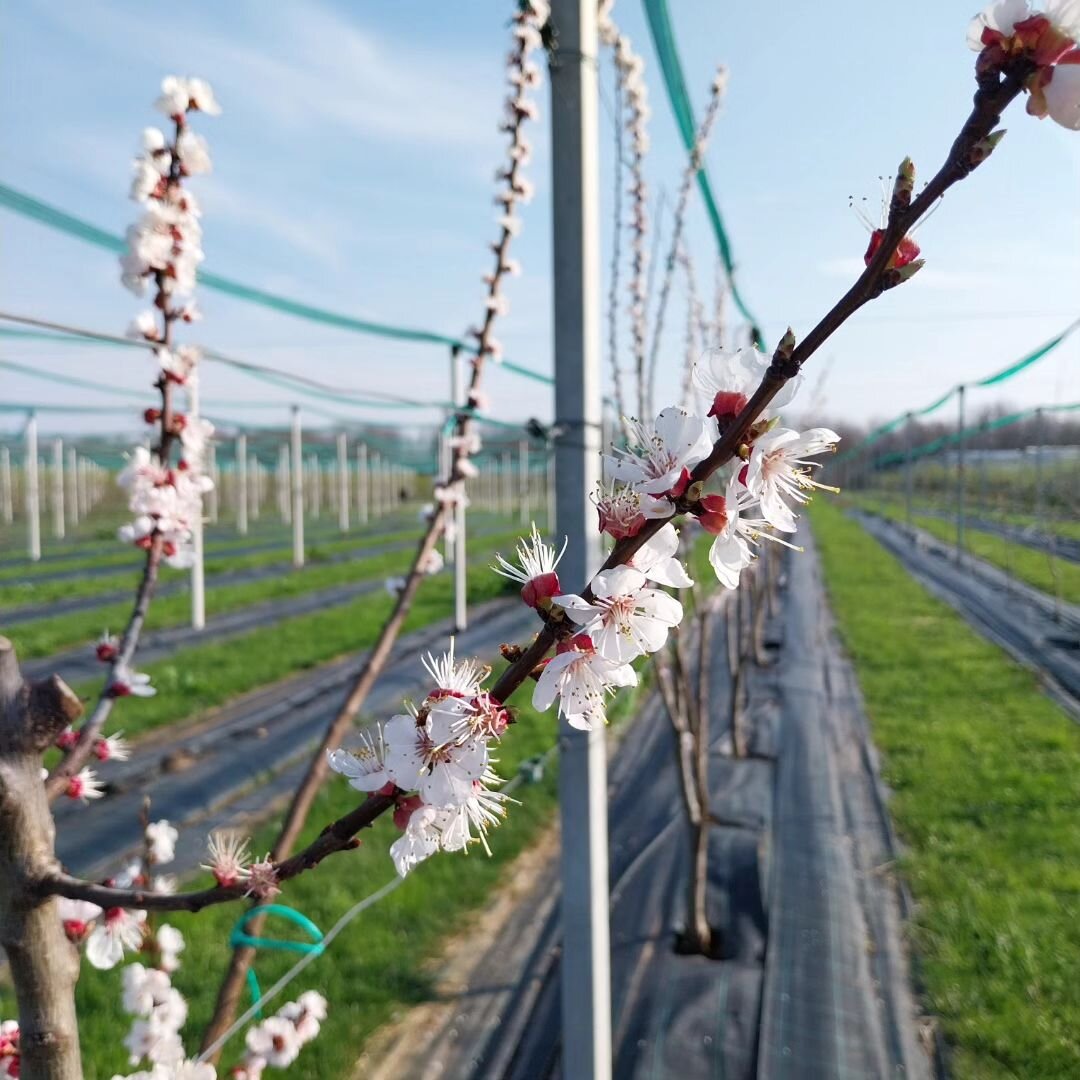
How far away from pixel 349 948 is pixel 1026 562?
1419 centimetres

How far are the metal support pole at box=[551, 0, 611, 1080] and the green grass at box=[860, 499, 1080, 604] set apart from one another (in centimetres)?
876

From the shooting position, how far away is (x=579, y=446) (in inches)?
72.6

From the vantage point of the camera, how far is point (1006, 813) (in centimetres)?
467

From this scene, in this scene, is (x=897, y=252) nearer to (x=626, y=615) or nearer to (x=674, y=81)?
(x=626, y=615)

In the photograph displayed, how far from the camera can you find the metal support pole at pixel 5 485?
2188cm

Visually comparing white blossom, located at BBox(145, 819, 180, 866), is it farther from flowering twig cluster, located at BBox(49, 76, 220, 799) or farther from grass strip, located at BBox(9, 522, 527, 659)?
grass strip, located at BBox(9, 522, 527, 659)

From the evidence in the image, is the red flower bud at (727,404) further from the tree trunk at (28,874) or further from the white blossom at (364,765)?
the tree trunk at (28,874)

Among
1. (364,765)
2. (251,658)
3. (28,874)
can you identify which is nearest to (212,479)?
(28,874)

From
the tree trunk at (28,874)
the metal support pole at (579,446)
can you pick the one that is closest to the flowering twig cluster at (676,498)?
the tree trunk at (28,874)

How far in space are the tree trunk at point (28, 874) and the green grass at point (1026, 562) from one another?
10021mm

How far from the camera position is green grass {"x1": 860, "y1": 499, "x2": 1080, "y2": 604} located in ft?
36.6

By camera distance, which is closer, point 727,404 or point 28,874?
point 727,404

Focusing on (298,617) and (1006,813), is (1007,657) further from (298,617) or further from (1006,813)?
(298,617)

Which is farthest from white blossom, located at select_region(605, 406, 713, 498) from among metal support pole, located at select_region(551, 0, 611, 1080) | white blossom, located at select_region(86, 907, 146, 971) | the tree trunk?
metal support pole, located at select_region(551, 0, 611, 1080)
